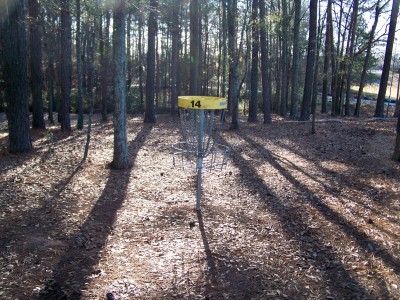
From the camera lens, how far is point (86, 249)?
456cm

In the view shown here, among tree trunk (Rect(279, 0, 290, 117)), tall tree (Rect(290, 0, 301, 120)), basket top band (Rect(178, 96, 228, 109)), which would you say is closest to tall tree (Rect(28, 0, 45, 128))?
basket top band (Rect(178, 96, 228, 109))

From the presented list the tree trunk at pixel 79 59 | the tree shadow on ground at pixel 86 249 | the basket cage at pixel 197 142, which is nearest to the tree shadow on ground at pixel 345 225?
the basket cage at pixel 197 142

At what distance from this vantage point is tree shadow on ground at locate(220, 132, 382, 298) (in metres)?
3.91

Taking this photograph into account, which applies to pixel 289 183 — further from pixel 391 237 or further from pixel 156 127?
pixel 156 127

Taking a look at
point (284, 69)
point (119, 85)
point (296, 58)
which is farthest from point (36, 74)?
point (284, 69)

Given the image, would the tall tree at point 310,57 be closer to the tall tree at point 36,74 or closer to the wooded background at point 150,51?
the wooded background at point 150,51

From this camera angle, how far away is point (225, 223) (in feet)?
18.3

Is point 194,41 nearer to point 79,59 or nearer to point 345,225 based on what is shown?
point 79,59

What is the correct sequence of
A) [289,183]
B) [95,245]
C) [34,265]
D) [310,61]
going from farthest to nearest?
[310,61]
[289,183]
[95,245]
[34,265]

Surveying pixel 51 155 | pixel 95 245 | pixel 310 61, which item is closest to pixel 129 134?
pixel 51 155

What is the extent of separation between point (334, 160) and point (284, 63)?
18106 mm

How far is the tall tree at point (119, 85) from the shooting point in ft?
25.4

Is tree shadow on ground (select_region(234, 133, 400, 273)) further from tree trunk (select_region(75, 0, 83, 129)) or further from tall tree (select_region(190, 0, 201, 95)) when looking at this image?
tree trunk (select_region(75, 0, 83, 129))

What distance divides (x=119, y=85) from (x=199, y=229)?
4199 millimetres
